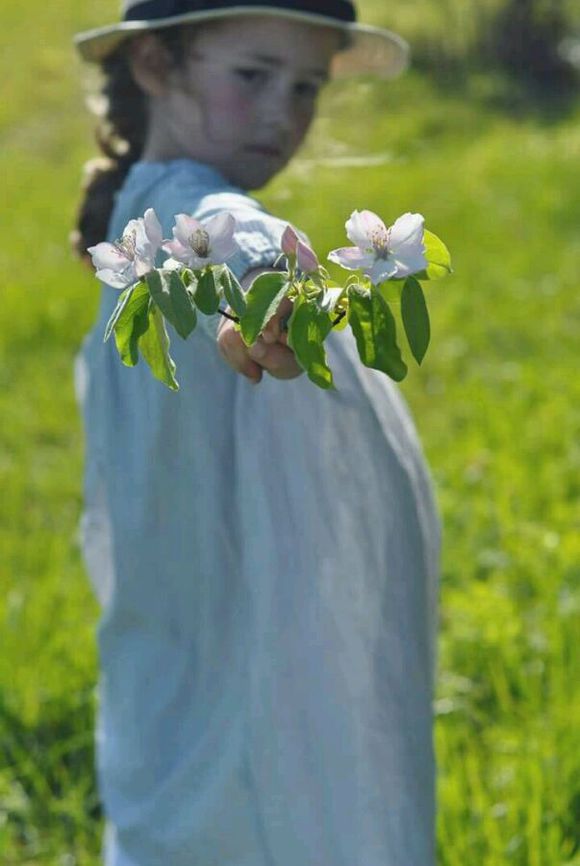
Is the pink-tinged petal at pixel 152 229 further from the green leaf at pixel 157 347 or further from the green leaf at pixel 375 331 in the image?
the green leaf at pixel 375 331

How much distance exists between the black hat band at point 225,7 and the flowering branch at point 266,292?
32.2 inches

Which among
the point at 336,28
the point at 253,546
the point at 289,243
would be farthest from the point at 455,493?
the point at 289,243

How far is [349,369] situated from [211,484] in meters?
0.24

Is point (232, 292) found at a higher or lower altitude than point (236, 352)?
higher

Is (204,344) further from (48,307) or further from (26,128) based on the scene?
(26,128)

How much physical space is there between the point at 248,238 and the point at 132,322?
365 millimetres

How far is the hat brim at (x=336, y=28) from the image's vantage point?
1.85 metres

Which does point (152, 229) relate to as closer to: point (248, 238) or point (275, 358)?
point (275, 358)

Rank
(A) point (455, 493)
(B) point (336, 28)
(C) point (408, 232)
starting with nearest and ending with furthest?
(C) point (408, 232), (B) point (336, 28), (A) point (455, 493)

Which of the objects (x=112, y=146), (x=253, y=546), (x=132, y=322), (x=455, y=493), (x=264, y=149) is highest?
(x=132, y=322)

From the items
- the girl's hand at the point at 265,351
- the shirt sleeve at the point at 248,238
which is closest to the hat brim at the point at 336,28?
the shirt sleeve at the point at 248,238

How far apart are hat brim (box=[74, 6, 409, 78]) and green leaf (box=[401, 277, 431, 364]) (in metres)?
0.86

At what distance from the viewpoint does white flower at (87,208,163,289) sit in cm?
109

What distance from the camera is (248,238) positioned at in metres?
1.45
